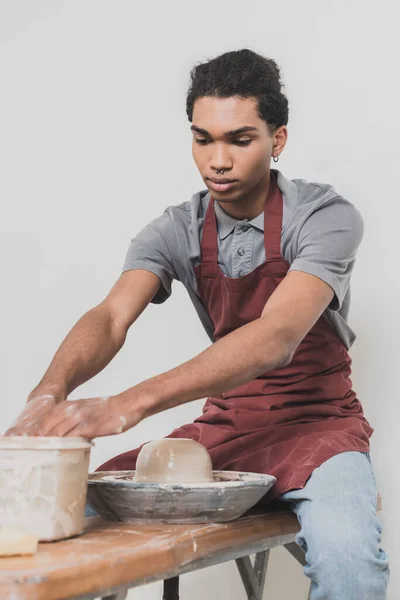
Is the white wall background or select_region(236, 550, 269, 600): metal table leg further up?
the white wall background

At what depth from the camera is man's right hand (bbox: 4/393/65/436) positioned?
3.98 feet

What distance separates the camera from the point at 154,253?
75.1 inches

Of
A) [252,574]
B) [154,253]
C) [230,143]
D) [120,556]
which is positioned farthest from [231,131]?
[252,574]

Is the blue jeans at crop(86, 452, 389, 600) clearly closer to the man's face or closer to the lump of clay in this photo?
the lump of clay

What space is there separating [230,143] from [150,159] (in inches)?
48.6

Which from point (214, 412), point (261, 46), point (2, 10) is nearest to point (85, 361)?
point (214, 412)

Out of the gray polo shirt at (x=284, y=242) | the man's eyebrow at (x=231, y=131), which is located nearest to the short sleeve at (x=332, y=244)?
the gray polo shirt at (x=284, y=242)

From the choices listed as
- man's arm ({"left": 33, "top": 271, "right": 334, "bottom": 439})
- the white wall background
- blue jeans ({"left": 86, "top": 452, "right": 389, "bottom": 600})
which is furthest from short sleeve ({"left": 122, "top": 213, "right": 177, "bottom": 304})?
the white wall background

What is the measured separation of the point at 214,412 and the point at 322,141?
3.88 feet

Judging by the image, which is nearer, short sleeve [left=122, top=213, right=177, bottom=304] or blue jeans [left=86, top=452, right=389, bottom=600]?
blue jeans [left=86, top=452, right=389, bottom=600]

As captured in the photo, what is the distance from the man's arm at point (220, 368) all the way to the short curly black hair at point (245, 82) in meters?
0.42

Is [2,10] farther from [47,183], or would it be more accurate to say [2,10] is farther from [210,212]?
[210,212]

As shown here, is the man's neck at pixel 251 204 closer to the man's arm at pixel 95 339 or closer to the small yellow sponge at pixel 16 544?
the man's arm at pixel 95 339

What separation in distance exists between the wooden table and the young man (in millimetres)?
154
